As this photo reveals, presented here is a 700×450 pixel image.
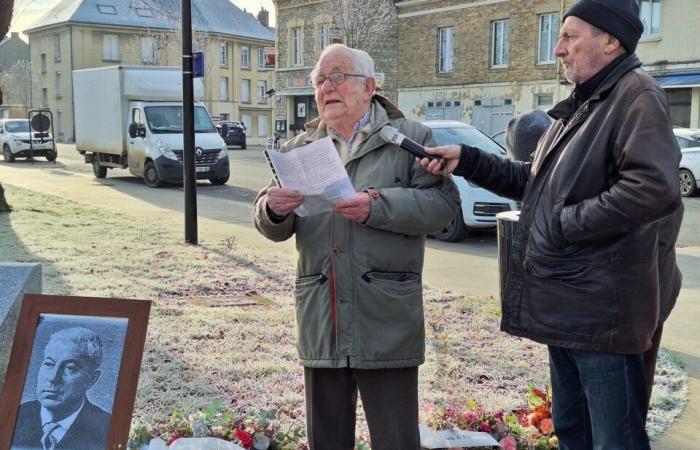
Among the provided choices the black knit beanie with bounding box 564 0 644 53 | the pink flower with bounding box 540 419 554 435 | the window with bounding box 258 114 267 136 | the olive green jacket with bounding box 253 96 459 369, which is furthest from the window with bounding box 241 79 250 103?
the black knit beanie with bounding box 564 0 644 53

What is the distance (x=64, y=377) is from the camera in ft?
10.1

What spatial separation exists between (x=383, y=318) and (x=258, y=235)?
8.27 meters

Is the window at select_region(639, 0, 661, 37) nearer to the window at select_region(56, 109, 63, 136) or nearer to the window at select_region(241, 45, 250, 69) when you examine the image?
the window at select_region(241, 45, 250, 69)

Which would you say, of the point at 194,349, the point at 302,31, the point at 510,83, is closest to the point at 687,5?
the point at 510,83

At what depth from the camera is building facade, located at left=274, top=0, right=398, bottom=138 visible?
3538 centimetres

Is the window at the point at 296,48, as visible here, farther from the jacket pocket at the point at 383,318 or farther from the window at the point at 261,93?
the jacket pocket at the point at 383,318

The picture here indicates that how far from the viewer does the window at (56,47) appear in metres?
59.5

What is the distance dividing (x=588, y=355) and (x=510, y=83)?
29.3 m

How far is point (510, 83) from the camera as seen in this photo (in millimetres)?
30672

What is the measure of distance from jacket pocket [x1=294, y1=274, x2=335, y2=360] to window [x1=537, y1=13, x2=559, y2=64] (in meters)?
28.0

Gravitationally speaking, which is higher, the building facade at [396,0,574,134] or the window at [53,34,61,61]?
the window at [53,34,61,61]

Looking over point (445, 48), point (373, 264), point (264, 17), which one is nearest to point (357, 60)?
point (373, 264)

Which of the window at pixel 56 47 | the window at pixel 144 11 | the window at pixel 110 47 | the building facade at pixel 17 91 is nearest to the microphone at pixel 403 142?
→ the window at pixel 144 11

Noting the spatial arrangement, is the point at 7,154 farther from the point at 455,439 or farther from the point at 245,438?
the point at 455,439
